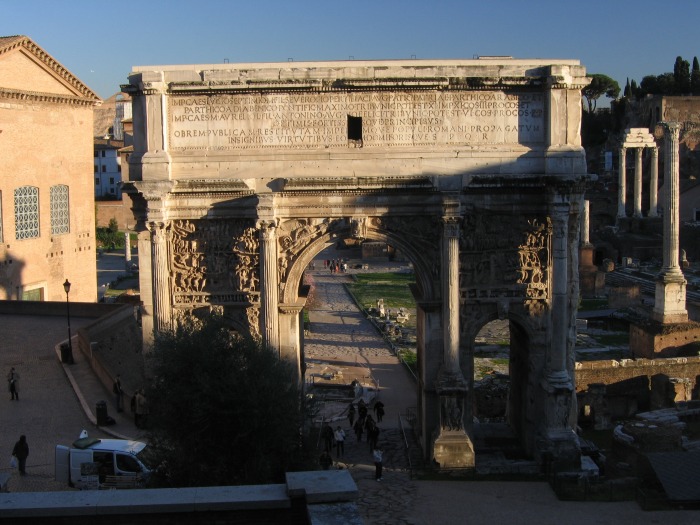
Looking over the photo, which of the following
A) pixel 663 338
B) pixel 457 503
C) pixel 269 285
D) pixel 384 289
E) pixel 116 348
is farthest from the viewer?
pixel 384 289

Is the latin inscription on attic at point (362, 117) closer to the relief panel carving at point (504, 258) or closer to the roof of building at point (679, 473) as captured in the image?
the relief panel carving at point (504, 258)

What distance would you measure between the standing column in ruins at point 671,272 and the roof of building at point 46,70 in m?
26.6

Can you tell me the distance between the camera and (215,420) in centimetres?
1394

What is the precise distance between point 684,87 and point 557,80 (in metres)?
87.9

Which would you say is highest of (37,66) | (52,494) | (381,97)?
(37,66)

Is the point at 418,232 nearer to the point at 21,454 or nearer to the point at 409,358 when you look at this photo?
the point at 21,454

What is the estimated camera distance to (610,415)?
995 inches

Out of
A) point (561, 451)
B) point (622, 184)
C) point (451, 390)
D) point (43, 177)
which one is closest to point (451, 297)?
point (451, 390)

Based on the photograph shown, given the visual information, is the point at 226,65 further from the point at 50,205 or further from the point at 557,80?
the point at 50,205

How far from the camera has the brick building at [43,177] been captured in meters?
36.5

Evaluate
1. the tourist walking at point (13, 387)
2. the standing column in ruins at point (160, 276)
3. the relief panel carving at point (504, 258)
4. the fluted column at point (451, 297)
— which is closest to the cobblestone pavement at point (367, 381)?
the fluted column at point (451, 297)

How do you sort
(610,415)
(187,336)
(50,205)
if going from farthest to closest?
1. (50,205)
2. (610,415)
3. (187,336)

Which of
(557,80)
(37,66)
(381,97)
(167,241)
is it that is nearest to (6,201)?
(37,66)

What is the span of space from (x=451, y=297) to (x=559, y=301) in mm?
2280
